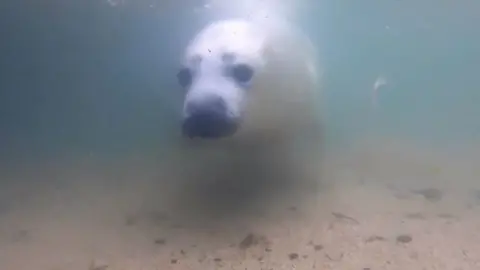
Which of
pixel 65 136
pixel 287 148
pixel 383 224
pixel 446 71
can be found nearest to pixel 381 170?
pixel 287 148

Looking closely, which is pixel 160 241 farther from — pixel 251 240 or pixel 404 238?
pixel 404 238

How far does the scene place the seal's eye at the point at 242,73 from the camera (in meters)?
4.14

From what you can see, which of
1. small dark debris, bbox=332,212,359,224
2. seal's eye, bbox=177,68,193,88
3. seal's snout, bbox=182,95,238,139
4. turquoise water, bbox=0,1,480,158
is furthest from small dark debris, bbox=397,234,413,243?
turquoise water, bbox=0,1,480,158

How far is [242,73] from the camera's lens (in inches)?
165

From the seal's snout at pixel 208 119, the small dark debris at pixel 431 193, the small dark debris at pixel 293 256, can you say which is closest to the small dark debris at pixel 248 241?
→ the small dark debris at pixel 293 256

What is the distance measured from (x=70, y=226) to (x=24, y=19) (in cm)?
877

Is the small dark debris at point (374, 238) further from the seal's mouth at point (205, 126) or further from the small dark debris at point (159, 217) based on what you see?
the small dark debris at point (159, 217)

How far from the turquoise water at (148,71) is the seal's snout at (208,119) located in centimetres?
264

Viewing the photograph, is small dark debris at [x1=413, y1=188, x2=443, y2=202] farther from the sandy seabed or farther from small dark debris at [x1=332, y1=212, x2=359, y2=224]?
small dark debris at [x1=332, y1=212, x2=359, y2=224]

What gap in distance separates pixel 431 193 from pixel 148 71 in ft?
33.2

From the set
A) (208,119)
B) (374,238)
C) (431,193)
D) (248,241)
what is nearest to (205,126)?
(208,119)

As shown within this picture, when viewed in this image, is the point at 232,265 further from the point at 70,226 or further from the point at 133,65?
the point at 133,65

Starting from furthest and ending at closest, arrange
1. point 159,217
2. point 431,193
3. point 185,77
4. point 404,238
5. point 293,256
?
point 431,193 < point 185,77 < point 159,217 < point 404,238 < point 293,256

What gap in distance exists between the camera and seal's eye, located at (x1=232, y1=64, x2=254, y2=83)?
4.14 metres
